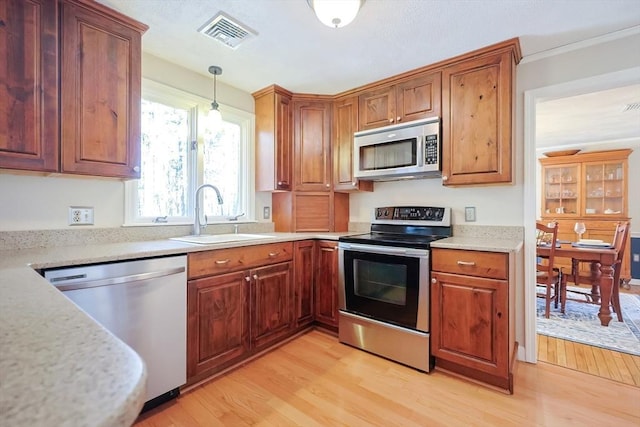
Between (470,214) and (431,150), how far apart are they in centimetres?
63

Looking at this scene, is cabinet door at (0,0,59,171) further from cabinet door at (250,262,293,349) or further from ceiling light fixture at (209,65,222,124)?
cabinet door at (250,262,293,349)

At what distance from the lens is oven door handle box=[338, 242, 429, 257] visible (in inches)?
81.5

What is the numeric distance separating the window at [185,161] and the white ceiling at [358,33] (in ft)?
1.08

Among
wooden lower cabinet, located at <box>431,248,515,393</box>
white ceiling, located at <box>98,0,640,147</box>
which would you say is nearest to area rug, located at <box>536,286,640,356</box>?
wooden lower cabinet, located at <box>431,248,515,393</box>

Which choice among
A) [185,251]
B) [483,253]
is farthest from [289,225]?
[483,253]

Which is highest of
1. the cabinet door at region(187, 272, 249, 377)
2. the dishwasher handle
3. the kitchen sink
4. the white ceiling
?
the white ceiling

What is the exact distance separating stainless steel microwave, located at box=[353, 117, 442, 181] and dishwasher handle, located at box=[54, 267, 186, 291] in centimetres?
175

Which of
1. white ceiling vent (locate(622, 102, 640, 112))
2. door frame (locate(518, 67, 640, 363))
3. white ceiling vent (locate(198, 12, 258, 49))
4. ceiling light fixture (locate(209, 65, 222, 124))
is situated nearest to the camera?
white ceiling vent (locate(198, 12, 258, 49))

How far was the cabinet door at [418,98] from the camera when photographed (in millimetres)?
2390

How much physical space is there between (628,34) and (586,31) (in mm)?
269

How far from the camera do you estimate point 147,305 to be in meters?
1.61

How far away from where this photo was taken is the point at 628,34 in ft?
6.40

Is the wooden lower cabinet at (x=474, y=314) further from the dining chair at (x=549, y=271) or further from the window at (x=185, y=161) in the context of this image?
the window at (x=185, y=161)

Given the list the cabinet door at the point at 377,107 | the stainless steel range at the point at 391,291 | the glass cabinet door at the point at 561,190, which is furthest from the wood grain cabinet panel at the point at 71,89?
the glass cabinet door at the point at 561,190
